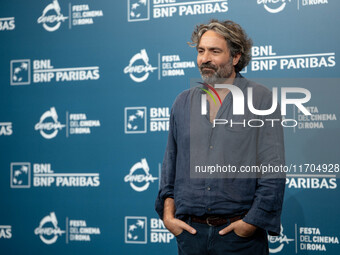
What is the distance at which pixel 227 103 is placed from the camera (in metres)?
2.53

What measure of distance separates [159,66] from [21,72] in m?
1.30

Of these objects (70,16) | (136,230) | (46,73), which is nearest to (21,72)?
(46,73)

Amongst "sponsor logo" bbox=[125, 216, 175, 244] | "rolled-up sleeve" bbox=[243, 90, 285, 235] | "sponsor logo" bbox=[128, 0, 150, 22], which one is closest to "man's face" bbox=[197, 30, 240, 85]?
"rolled-up sleeve" bbox=[243, 90, 285, 235]

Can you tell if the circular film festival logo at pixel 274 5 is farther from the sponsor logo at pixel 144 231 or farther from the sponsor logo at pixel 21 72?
the sponsor logo at pixel 21 72

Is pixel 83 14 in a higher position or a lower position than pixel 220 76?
higher

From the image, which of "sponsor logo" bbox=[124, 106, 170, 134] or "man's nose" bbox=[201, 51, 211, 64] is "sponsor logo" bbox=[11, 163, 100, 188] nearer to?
"sponsor logo" bbox=[124, 106, 170, 134]

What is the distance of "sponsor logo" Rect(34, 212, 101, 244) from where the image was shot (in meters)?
3.94

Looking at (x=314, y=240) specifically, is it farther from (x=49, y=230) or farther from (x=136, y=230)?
(x=49, y=230)

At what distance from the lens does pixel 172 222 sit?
8.30 feet

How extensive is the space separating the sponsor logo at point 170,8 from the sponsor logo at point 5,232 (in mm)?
2067

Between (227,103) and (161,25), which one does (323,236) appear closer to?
(227,103)

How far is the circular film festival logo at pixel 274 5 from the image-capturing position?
3463mm

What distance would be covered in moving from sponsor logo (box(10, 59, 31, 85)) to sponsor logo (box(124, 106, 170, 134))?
1.01 metres

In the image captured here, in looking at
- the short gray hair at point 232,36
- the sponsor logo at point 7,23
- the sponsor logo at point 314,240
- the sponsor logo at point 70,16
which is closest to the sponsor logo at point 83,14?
the sponsor logo at point 70,16
